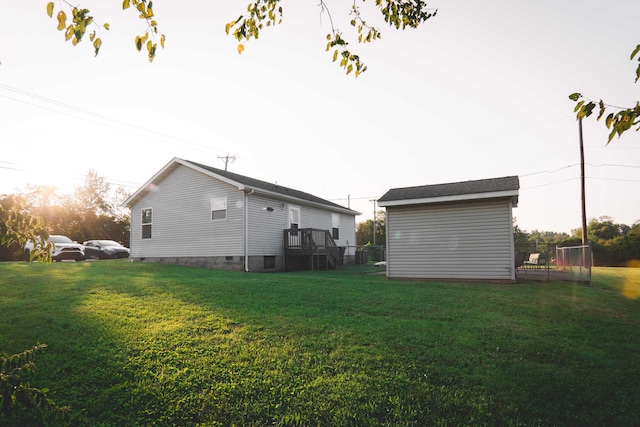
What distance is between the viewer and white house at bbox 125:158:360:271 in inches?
648

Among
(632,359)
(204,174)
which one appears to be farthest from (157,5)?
(204,174)

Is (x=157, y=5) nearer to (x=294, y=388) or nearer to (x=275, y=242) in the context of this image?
(x=294, y=388)

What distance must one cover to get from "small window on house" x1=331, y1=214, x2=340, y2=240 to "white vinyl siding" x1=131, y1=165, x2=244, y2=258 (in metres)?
8.85

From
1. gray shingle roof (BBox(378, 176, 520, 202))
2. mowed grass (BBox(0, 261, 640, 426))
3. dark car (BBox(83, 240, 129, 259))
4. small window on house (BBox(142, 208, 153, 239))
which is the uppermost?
gray shingle roof (BBox(378, 176, 520, 202))

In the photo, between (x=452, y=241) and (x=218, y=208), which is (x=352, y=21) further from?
(x=218, y=208)

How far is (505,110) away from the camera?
12.8m

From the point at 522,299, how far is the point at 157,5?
9049mm

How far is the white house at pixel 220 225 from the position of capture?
16.5 metres

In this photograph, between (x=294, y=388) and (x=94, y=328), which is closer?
(x=294, y=388)

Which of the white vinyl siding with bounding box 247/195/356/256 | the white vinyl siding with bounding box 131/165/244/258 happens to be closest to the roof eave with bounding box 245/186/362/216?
the white vinyl siding with bounding box 247/195/356/256

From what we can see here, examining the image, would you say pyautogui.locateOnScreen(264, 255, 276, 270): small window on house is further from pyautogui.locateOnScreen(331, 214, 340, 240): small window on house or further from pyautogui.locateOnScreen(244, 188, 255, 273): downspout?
pyautogui.locateOnScreen(331, 214, 340, 240): small window on house

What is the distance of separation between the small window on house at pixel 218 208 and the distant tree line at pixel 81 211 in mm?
5895

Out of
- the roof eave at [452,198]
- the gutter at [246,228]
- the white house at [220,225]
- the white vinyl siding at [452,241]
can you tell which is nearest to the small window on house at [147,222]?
the white house at [220,225]

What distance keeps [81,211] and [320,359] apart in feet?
181
